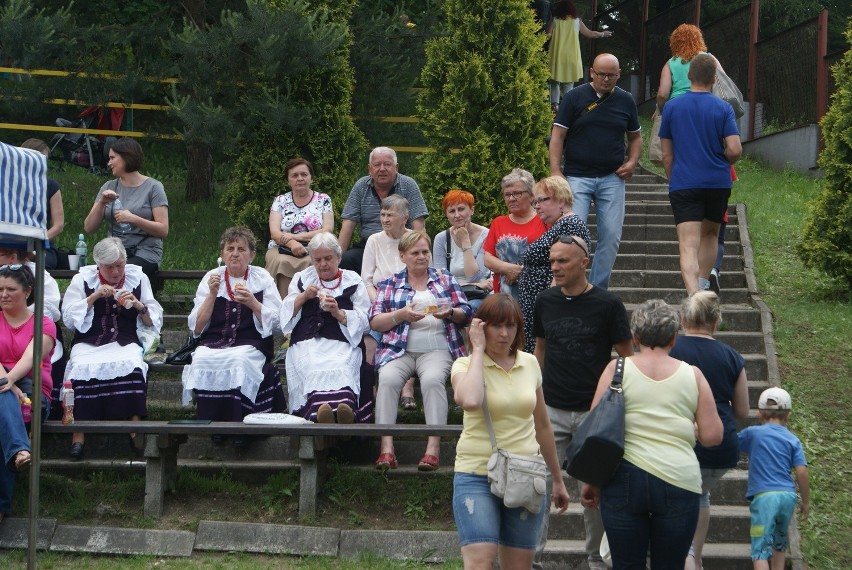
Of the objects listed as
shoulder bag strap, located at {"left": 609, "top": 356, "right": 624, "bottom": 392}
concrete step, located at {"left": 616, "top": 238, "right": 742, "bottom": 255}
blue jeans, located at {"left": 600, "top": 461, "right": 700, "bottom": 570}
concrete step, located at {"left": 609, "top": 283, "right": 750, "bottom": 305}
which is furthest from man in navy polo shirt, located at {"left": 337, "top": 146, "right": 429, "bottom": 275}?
blue jeans, located at {"left": 600, "top": 461, "right": 700, "bottom": 570}

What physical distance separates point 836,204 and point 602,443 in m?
6.64

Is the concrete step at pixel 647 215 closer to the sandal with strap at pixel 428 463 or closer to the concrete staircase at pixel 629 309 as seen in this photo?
the concrete staircase at pixel 629 309

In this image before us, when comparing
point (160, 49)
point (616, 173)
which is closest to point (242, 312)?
point (616, 173)

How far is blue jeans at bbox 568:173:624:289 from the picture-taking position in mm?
8547

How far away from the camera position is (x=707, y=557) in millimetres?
6477

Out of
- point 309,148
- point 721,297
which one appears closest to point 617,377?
point 721,297

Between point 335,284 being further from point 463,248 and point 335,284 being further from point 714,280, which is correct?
point 714,280

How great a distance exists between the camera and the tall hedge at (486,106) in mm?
10891

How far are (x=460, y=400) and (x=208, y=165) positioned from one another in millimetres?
11218

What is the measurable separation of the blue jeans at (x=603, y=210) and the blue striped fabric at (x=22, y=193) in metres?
4.14

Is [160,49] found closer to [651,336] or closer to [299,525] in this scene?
[299,525]

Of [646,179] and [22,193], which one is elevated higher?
[646,179]

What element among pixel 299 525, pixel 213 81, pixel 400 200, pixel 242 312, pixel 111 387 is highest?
pixel 213 81

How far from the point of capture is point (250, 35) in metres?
11.0
